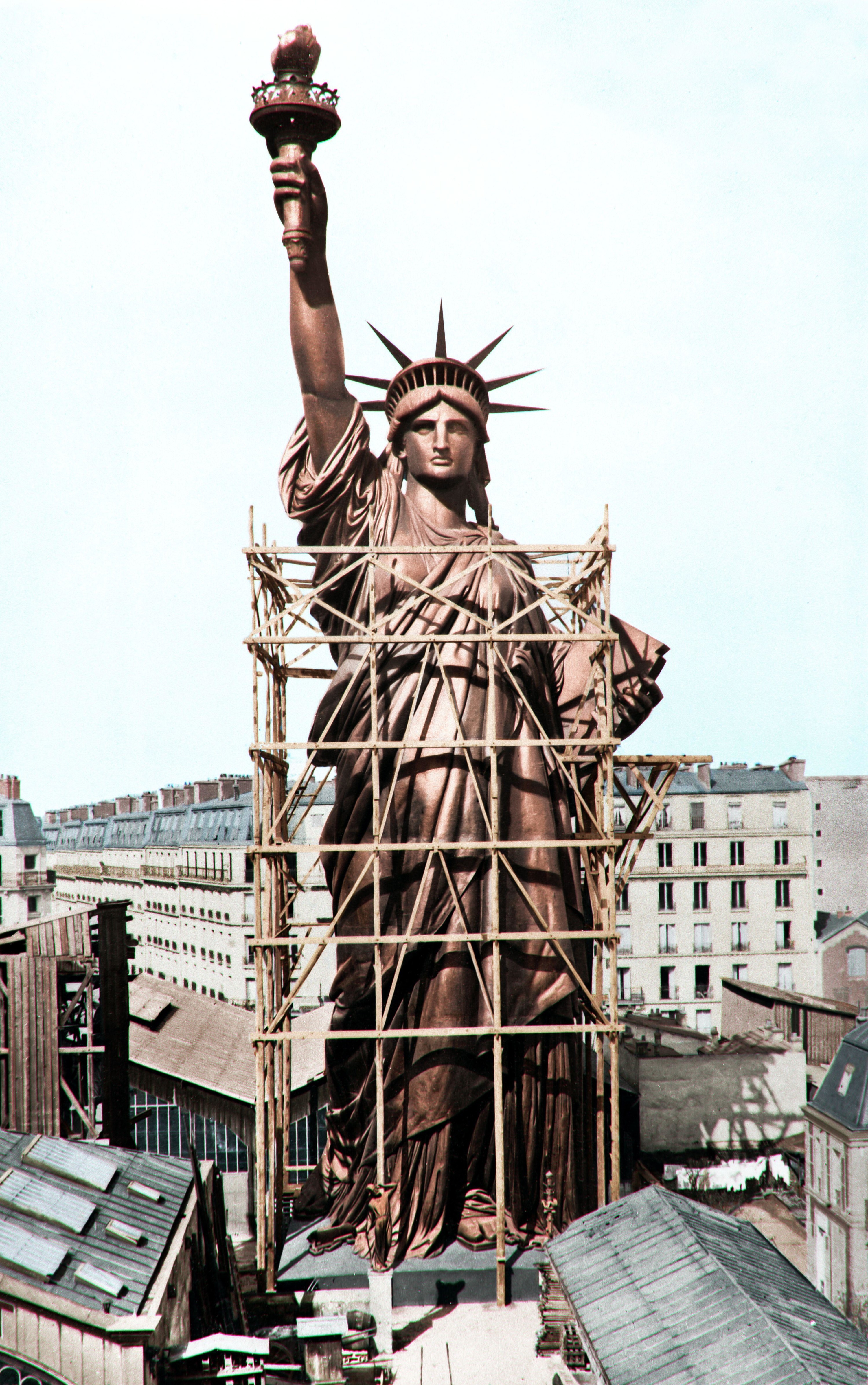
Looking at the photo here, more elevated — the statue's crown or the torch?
the torch

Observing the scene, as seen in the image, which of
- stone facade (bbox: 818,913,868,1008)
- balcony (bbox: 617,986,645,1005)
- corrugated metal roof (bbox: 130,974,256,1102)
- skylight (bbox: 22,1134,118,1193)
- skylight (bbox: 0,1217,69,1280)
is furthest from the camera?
stone facade (bbox: 818,913,868,1008)

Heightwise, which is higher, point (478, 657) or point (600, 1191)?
point (478, 657)

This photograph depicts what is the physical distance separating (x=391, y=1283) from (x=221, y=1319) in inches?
82.6

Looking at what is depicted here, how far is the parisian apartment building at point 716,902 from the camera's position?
4222 cm

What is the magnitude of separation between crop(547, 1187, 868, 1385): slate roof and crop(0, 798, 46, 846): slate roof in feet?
134

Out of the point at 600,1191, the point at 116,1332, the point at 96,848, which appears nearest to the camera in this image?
the point at 116,1332

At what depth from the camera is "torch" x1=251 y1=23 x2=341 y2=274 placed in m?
17.1

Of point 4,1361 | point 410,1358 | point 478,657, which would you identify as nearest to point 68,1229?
point 4,1361

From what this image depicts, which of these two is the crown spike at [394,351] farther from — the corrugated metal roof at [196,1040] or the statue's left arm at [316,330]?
the corrugated metal roof at [196,1040]

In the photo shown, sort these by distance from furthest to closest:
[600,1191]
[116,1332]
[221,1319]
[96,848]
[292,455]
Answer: [96,848]
[292,455]
[600,1191]
[221,1319]
[116,1332]

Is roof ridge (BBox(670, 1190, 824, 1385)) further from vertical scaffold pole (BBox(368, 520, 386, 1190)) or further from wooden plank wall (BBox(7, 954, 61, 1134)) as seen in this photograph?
wooden plank wall (BBox(7, 954, 61, 1134))

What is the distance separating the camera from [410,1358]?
14016 mm

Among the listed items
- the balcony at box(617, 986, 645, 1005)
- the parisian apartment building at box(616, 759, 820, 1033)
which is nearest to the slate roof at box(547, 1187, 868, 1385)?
the balcony at box(617, 986, 645, 1005)

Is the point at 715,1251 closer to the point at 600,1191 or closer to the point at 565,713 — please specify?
the point at 600,1191
